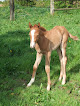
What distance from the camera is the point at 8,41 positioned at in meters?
7.91

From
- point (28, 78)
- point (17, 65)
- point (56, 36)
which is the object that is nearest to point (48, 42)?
point (56, 36)

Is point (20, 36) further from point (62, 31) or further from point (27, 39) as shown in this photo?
point (62, 31)

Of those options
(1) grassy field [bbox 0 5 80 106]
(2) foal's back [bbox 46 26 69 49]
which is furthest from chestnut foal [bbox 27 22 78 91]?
(1) grassy field [bbox 0 5 80 106]

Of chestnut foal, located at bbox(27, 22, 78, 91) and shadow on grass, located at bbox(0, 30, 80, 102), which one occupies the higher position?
chestnut foal, located at bbox(27, 22, 78, 91)

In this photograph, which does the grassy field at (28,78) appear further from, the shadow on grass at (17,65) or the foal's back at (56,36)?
the foal's back at (56,36)

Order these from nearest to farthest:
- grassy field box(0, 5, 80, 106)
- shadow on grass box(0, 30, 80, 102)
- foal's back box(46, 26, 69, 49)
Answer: grassy field box(0, 5, 80, 106), foal's back box(46, 26, 69, 49), shadow on grass box(0, 30, 80, 102)

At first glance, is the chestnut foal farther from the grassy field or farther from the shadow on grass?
the shadow on grass

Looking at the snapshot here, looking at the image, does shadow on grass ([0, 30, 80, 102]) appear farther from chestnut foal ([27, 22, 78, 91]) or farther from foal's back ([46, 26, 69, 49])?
foal's back ([46, 26, 69, 49])

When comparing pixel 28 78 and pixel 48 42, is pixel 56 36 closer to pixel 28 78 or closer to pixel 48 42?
pixel 48 42

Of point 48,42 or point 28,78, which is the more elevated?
point 48,42

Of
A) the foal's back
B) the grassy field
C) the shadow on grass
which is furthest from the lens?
the shadow on grass

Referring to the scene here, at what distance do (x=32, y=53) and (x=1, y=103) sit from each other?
3179mm

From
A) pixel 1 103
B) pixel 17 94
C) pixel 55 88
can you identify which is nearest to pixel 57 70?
pixel 55 88

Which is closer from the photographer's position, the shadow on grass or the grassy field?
the grassy field
